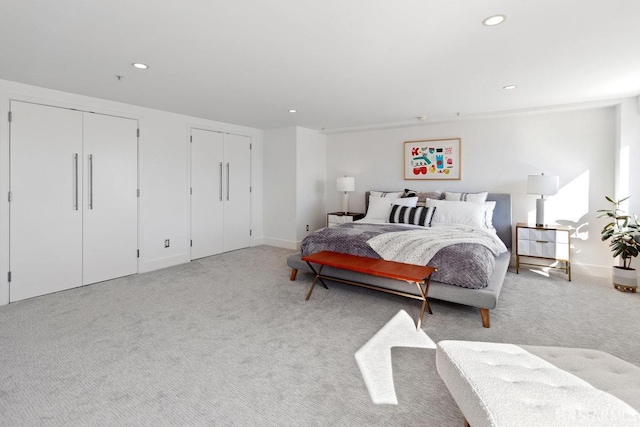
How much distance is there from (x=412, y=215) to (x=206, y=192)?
331 cm

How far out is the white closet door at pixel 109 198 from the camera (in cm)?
389

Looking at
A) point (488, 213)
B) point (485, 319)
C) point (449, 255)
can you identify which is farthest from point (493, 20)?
point (488, 213)

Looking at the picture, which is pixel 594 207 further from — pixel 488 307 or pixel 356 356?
pixel 356 356

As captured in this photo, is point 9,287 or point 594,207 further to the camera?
point 594,207

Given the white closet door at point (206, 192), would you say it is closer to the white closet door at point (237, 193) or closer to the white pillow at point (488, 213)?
the white closet door at point (237, 193)

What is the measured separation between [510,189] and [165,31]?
15.6 ft

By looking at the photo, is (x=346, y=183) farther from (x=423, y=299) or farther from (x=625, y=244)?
(x=625, y=244)

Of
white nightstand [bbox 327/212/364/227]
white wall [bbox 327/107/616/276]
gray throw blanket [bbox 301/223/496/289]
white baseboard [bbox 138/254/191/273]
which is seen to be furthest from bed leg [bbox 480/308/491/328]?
white baseboard [bbox 138/254/191/273]

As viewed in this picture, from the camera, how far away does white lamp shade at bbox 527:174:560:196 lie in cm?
410

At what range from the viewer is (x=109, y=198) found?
4082 mm

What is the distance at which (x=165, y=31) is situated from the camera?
2.24 meters

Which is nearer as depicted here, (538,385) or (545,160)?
(538,385)

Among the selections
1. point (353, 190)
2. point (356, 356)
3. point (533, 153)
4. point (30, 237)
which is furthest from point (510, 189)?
point (30, 237)

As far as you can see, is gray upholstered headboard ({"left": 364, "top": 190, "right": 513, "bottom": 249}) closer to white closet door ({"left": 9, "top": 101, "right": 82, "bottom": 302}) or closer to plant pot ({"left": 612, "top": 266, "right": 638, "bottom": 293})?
plant pot ({"left": 612, "top": 266, "right": 638, "bottom": 293})
